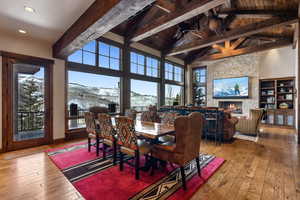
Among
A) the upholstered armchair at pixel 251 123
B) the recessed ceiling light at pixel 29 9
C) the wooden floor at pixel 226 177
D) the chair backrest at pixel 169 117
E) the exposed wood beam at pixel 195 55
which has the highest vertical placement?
the exposed wood beam at pixel 195 55

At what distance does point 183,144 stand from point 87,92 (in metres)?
4.00

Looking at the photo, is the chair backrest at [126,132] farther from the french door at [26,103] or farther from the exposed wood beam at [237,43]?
the exposed wood beam at [237,43]

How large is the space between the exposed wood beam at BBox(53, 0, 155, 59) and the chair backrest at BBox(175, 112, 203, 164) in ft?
5.42

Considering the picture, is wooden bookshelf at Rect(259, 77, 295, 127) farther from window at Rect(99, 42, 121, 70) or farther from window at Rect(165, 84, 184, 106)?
window at Rect(99, 42, 121, 70)

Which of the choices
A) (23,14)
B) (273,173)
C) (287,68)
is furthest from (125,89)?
(287,68)

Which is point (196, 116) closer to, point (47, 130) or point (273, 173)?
point (273, 173)

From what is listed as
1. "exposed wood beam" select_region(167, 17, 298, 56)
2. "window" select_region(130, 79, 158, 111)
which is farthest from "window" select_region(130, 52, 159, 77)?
"exposed wood beam" select_region(167, 17, 298, 56)

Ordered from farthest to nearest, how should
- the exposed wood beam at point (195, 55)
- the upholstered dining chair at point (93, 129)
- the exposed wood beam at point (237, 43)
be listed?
the exposed wood beam at point (195, 55) < the exposed wood beam at point (237, 43) < the upholstered dining chair at point (93, 129)

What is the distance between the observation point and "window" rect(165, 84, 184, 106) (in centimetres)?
803

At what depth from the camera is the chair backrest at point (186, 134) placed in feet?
6.29

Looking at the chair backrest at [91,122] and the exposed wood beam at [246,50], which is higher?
the exposed wood beam at [246,50]

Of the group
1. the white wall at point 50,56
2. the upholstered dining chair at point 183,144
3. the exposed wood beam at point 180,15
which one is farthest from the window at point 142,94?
the upholstered dining chair at point 183,144

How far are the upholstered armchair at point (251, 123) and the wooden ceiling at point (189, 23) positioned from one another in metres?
2.76

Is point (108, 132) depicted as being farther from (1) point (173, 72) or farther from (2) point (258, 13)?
(1) point (173, 72)
